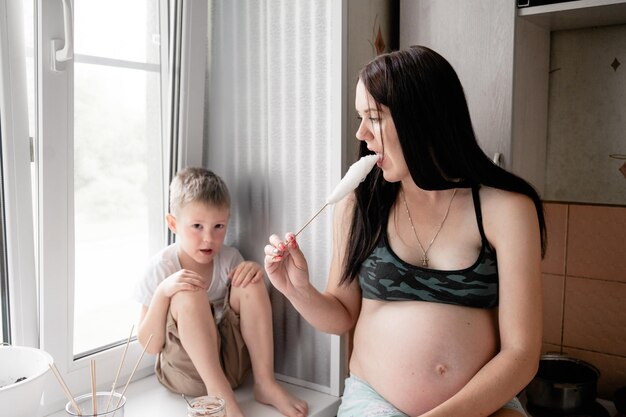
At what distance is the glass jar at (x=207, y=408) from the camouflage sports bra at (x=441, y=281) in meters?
0.46

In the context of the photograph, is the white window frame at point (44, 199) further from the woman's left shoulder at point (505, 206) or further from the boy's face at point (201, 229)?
the woman's left shoulder at point (505, 206)

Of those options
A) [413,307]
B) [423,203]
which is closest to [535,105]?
[423,203]

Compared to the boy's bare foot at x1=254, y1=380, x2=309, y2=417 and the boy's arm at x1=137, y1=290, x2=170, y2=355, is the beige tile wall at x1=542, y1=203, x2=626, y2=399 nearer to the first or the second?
the boy's bare foot at x1=254, y1=380, x2=309, y2=417

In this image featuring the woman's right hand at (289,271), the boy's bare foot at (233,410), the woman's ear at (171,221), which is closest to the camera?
the woman's right hand at (289,271)

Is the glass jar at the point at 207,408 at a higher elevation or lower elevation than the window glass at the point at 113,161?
lower

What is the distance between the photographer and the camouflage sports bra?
4.44ft

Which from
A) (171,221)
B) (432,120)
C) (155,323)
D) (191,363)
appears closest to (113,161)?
(171,221)

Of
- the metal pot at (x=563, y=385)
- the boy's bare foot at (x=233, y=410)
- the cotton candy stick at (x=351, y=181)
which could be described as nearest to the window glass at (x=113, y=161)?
the boy's bare foot at (x=233, y=410)

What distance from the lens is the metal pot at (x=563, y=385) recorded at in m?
1.63

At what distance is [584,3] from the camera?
158cm

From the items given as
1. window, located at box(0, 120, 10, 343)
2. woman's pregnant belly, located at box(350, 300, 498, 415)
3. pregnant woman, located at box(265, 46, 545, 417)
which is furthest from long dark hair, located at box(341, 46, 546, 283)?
window, located at box(0, 120, 10, 343)

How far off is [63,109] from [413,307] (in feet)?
3.30

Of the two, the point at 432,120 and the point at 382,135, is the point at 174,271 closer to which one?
the point at 382,135

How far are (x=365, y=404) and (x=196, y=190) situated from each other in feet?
2.44
